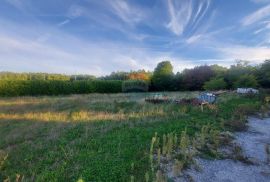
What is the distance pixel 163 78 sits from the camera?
3884cm

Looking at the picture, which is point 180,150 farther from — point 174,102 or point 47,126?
point 174,102

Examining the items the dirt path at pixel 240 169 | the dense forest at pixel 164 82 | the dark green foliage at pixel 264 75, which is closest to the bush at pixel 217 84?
the dense forest at pixel 164 82

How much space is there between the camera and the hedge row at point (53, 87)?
29.2 m

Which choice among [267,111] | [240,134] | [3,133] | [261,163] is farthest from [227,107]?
[3,133]

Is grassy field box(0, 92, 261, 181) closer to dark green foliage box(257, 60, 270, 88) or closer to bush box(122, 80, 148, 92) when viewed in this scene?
dark green foliage box(257, 60, 270, 88)

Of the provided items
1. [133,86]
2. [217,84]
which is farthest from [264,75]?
[133,86]

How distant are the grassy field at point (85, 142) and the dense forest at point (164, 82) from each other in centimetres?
1626

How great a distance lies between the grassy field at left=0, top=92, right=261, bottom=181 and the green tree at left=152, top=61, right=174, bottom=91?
25829mm

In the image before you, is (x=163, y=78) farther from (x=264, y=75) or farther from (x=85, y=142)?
(x=85, y=142)

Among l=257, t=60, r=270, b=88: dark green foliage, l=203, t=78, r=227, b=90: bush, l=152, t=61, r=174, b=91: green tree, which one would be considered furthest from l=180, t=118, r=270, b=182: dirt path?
l=152, t=61, r=174, b=91: green tree

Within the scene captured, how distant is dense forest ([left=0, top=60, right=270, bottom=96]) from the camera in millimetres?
26653

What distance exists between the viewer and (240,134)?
9.17 metres

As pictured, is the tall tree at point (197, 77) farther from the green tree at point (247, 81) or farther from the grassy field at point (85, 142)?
the grassy field at point (85, 142)

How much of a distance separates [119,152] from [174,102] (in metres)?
9.52
